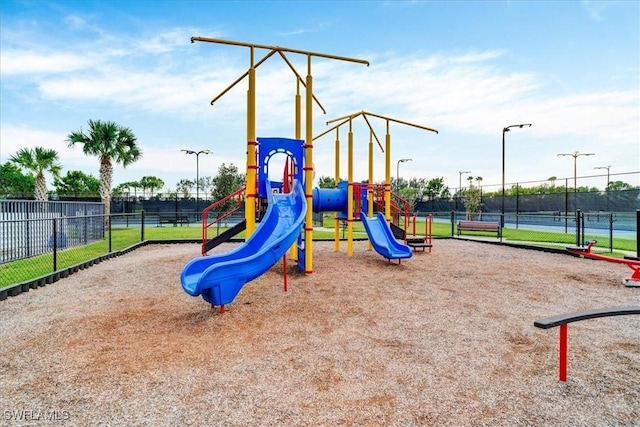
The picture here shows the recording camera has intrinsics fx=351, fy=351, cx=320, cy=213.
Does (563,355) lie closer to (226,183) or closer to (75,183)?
(226,183)

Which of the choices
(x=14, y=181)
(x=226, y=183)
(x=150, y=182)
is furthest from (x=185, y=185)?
(x=226, y=183)

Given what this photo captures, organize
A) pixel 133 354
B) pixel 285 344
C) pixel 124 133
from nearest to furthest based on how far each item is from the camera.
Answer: pixel 133 354, pixel 285 344, pixel 124 133

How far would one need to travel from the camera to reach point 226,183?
25.9 meters

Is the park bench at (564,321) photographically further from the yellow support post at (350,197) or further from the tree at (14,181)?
the tree at (14,181)

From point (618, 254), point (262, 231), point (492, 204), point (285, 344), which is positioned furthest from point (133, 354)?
point (492, 204)

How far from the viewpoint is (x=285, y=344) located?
418cm

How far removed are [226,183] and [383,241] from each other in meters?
18.3

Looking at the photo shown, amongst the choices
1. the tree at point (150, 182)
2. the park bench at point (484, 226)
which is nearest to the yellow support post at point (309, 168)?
the park bench at point (484, 226)

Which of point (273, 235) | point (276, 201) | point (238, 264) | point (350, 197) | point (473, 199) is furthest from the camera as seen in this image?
point (473, 199)

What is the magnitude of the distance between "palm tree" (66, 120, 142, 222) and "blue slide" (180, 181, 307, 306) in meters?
16.6

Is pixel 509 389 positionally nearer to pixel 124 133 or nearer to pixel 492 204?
pixel 124 133

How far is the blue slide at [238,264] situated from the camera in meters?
4.99

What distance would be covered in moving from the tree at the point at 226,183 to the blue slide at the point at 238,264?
18.8m

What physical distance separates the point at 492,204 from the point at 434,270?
29.7m
